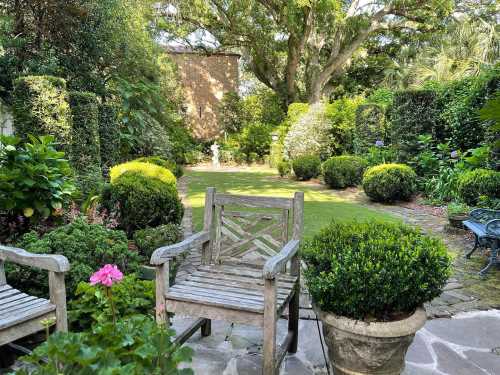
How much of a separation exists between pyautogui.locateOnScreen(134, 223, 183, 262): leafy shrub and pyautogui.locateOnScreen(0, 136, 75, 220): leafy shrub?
0.84m

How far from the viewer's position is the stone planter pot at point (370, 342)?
1.92 meters

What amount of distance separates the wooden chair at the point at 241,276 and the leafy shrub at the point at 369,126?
31.1ft

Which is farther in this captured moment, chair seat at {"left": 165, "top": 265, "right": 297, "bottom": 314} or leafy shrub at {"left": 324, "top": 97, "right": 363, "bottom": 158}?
leafy shrub at {"left": 324, "top": 97, "right": 363, "bottom": 158}

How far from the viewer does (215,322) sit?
3.03 metres

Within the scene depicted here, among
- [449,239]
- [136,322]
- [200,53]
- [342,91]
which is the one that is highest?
[200,53]

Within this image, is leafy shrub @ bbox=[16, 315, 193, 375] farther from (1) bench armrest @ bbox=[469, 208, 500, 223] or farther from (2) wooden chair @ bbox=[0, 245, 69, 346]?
(1) bench armrest @ bbox=[469, 208, 500, 223]

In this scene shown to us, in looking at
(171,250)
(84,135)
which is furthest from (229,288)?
(84,135)

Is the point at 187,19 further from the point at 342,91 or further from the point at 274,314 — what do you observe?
the point at 274,314

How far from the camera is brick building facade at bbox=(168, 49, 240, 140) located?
21.9m

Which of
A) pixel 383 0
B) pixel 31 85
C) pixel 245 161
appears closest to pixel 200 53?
pixel 245 161

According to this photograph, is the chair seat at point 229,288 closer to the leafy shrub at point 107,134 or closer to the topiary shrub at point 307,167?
the leafy shrub at point 107,134

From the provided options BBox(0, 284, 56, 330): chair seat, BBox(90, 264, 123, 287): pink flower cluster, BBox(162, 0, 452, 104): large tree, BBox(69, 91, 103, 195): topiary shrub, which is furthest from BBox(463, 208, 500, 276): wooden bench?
BBox(162, 0, 452, 104): large tree

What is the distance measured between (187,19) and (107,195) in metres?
14.3

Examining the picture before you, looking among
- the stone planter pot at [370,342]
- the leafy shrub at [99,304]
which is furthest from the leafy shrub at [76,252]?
the stone planter pot at [370,342]
